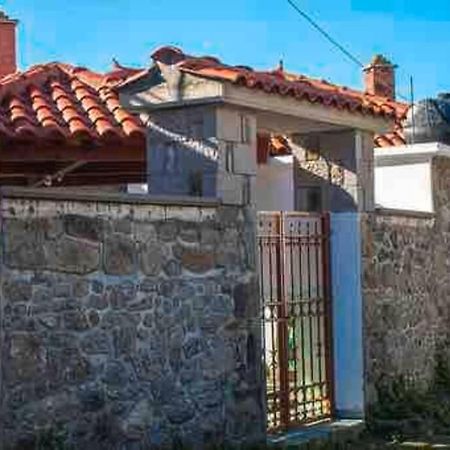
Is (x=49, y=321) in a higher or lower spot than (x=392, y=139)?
lower

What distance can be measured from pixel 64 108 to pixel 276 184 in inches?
132

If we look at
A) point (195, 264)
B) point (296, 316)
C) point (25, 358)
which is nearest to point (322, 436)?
point (296, 316)

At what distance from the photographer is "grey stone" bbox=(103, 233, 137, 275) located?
6855mm

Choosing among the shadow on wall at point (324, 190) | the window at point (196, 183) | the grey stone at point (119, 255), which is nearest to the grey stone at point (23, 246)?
the grey stone at point (119, 255)

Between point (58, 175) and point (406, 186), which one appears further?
point (406, 186)

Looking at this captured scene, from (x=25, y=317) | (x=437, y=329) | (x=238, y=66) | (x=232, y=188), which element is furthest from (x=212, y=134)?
(x=437, y=329)

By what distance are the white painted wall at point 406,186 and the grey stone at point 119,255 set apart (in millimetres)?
4874

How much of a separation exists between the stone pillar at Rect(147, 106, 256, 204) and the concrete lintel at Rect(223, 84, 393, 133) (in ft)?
0.48

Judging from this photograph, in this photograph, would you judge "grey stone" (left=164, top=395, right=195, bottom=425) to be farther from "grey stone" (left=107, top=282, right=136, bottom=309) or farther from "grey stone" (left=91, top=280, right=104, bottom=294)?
"grey stone" (left=91, top=280, right=104, bottom=294)

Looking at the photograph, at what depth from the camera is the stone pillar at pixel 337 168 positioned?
9.52 m

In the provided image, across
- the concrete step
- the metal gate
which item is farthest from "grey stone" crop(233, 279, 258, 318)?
the concrete step

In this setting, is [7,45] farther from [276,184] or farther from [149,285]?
[149,285]

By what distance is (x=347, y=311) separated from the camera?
31.0ft

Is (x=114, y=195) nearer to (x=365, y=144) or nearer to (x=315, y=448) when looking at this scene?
(x=315, y=448)
